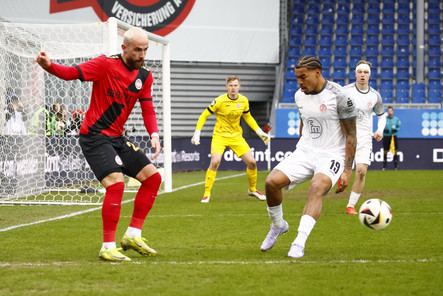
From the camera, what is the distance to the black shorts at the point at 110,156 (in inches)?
257

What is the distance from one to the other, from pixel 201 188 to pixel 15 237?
28.3 feet

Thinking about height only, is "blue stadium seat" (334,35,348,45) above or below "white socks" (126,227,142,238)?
above

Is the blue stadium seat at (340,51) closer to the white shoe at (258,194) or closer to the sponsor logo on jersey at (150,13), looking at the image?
the sponsor logo on jersey at (150,13)

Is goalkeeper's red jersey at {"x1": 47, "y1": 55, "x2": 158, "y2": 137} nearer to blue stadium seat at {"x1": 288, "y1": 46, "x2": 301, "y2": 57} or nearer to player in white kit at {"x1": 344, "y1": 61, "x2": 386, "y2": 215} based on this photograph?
player in white kit at {"x1": 344, "y1": 61, "x2": 386, "y2": 215}

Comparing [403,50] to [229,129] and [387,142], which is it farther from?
[229,129]

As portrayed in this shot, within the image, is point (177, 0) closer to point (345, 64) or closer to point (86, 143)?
point (345, 64)

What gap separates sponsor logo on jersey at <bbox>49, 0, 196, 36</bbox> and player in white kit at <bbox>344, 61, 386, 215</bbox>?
56.2ft

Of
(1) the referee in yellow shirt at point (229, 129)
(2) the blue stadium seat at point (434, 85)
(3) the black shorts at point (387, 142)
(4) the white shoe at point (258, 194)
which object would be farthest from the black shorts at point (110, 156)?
(2) the blue stadium seat at point (434, 85)

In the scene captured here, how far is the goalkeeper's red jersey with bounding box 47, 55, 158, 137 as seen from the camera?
650 cm

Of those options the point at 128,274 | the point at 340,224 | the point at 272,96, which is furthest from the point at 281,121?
the point at 128,274

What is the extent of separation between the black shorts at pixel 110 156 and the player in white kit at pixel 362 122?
4.75 m

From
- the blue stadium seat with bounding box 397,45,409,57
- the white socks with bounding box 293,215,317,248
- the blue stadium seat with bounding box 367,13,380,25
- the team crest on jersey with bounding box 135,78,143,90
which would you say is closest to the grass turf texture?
the white socks with bounding box 293,215,317,248

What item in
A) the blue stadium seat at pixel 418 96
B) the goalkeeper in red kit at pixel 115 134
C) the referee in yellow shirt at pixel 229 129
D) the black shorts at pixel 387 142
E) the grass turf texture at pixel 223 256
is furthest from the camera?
the blue stadium seat at pixel 418 96

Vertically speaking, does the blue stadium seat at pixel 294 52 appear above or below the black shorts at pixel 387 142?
above
